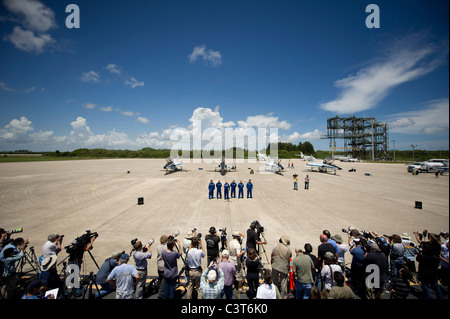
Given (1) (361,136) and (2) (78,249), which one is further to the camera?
(1) (361,136)

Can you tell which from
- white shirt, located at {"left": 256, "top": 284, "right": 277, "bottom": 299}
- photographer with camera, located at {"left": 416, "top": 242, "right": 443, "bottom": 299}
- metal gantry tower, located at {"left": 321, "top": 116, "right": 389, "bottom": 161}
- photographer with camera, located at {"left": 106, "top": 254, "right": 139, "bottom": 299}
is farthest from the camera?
metal gantry tower, located at {"left": 321, "top": 116, "right": 389, "bottom": 161}

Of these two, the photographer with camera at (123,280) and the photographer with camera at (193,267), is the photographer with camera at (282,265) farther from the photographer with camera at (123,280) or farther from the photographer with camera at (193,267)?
the photographer with camera at (123,280)

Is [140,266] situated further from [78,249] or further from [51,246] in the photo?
[51,246]

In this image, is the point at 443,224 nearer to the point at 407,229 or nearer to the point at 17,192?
the point at 407,229

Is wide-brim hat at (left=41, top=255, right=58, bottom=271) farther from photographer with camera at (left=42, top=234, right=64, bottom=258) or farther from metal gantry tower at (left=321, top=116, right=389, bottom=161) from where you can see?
metal gantry tower at (left=321, top=116, right=389, bottom=161)

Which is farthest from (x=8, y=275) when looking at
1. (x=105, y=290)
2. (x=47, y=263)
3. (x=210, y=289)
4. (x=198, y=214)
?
(x=198, y=214)

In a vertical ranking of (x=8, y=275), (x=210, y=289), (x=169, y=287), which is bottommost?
(x=169, y=287)

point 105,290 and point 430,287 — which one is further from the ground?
point 430,287

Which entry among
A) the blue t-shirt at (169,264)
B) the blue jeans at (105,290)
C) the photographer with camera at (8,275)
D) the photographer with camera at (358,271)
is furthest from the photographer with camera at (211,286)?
the photographer with camera at (8,275)

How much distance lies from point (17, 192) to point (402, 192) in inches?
1596

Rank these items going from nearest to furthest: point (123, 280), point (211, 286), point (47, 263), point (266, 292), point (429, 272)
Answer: point (266, 292)
point (211, 286)
point (123, 280)
point (429, 272)
point (47, 263)

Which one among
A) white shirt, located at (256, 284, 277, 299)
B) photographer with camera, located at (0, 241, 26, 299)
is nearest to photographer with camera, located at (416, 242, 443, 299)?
white shirt, located at (256, 284, 277, 299)
